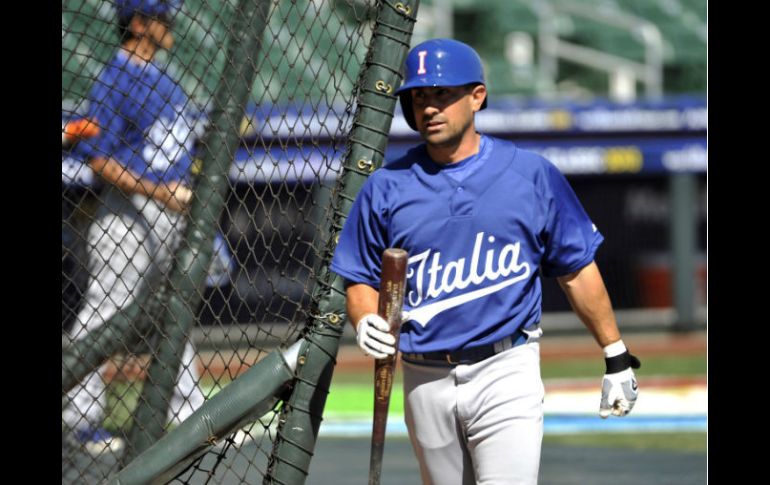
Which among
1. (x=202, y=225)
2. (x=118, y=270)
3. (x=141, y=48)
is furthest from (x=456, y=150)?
(x=118, y=270)

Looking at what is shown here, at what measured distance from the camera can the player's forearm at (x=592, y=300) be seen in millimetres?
4570

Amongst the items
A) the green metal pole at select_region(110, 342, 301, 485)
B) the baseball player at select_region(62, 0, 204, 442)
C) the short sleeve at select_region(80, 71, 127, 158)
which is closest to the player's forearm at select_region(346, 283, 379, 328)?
the green metal pole at select_region(110, 342, 301, 485)

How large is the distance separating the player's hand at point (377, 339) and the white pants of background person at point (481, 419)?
34cm

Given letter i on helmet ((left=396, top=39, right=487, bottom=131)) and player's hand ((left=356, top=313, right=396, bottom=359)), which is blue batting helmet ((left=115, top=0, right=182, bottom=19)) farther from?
player's hand ((left=356, top=313, right=396, bottom=359))

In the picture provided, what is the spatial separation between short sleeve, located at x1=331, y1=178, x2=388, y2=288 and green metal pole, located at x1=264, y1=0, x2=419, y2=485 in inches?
8.6

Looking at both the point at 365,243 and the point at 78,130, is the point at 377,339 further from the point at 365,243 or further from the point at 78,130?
the point at 78,130

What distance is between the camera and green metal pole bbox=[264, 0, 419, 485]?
465 centimetres

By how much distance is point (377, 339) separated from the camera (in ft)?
13.8

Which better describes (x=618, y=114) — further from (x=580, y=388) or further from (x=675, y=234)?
(x=580, y=388)

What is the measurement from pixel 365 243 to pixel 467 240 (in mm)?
356

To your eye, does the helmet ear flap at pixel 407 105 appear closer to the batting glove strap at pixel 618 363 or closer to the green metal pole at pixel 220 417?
the green metal pole at pixel 220 417
